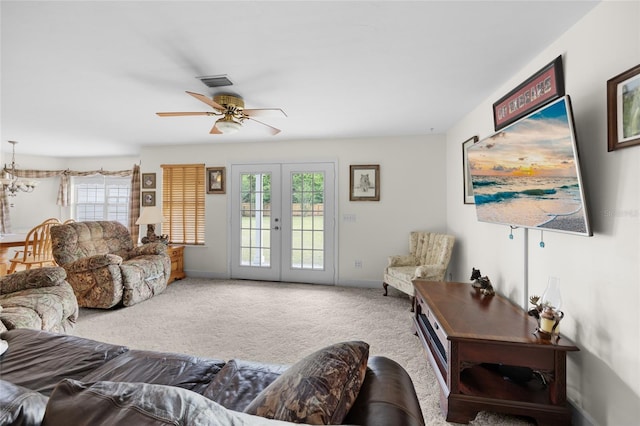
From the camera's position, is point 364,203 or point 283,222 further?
point 283,222

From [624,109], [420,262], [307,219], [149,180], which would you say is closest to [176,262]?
[149,180]

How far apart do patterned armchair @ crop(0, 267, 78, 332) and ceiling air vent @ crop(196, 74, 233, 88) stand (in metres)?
2.22

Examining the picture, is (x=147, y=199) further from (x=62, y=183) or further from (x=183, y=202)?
(x=62, y=183)

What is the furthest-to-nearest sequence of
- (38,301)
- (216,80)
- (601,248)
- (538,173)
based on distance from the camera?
(216,80), (38,301), (538,173), (601,248)

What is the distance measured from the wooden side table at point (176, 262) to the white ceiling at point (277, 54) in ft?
7.30

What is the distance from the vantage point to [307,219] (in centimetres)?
475

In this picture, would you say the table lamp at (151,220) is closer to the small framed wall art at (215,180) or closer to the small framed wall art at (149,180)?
the small framed wall art at (149,180)

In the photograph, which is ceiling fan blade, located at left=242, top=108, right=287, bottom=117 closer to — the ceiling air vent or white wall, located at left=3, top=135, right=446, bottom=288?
the ceiling air vent

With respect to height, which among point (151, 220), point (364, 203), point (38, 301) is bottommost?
point (38, 301)

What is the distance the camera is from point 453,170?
399 cm

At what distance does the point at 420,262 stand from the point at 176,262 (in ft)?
13.1

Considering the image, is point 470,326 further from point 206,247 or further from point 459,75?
point 206,247

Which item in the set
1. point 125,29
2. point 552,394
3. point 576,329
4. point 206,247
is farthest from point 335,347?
point 206,247

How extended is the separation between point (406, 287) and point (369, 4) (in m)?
2.97
